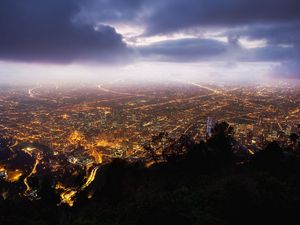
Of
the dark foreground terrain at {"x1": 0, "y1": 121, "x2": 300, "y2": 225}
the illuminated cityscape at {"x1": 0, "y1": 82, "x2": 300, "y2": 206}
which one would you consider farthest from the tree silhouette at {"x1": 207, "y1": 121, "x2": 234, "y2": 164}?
the illuminated cityscape at {"x1": 0, "y1": 82, "x2": 300, "y2": 206}

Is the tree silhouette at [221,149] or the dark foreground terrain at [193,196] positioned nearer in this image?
the dark foreground terrain at [193,196]

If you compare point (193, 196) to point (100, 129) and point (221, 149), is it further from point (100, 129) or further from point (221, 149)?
point (100, 129)

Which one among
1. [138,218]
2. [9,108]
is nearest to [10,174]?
[138,218]

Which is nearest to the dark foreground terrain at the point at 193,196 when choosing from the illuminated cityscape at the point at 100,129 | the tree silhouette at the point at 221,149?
the tree silhouette at the point at 221,149

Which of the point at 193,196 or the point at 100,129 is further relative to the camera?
the point at 100,129

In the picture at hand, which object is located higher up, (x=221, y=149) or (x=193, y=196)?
(x=193, y=196)

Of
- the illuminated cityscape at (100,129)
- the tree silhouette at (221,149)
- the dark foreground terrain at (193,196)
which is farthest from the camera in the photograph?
the illuminated cityscape at (100,129)

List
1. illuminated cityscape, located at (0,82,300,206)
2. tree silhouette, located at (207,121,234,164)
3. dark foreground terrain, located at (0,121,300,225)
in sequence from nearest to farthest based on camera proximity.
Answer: dark foreground terrain, located at (0,121,300,225) → tree silhouette, located at (207,121,234,164) → illuminated cityscape, located at (0,82,300,206)

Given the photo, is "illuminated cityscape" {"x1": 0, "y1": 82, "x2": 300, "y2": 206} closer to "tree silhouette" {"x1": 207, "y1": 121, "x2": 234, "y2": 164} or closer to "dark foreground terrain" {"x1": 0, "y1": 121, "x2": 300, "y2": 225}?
"dark foreground terrain" {"x1": 0, "y1": 121, "x2": 300, "y2": 225}

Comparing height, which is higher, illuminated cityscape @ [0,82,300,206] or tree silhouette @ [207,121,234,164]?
tree silhouette @ [207,121,234,164]

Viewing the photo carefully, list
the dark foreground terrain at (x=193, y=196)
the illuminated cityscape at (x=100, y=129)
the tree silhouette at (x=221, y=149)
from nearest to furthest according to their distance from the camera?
the dark foreground terrain at (x=193, y=196), the tree silhouette at (x=221, y=149), the illuminated cityscape at (x=100, y=129)

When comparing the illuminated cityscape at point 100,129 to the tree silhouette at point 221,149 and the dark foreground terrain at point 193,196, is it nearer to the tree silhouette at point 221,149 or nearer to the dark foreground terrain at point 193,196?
the dark foreground terrain at point 193,196

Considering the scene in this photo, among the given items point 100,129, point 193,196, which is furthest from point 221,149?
point 100,129
